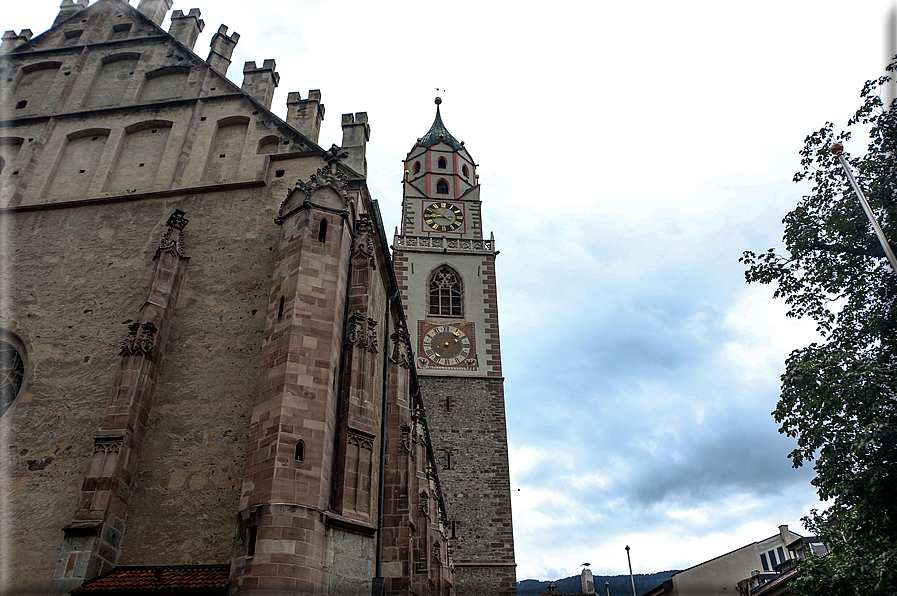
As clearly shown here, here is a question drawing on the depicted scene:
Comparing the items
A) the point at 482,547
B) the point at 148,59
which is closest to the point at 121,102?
the point at 148,59

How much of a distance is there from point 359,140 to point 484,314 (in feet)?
65.4

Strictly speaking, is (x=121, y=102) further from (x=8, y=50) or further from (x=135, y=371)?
(x=135, y=371)

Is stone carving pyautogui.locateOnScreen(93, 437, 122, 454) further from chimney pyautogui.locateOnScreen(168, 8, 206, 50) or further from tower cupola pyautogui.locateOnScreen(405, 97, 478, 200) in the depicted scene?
tower cupola pyautogui.locateOnScreen(405, 97, 478, 200)

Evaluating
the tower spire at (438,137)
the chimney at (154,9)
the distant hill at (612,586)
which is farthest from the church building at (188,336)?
the distant hill at (612,586)

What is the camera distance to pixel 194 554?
33.6 ft

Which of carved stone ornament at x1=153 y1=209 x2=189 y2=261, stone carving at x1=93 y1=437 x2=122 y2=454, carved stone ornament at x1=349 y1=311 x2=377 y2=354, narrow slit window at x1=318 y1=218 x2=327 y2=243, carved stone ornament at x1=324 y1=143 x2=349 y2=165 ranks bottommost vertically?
stone carving at x1=93 y1=437 x2=122 y2=454

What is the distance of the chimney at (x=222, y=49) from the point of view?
57.0 ft

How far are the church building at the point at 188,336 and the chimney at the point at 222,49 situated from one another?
0.10 meters

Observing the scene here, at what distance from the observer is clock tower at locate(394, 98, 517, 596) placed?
27172mm

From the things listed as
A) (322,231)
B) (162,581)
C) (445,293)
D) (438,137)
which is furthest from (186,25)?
(438,137)

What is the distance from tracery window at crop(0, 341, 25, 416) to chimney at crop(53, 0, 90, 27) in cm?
1132

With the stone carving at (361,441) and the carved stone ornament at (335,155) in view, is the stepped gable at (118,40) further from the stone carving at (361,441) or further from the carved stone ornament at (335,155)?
the stone carving at (361,441)

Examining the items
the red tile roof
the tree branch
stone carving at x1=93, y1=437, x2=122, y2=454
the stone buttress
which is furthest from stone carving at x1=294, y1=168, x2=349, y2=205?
the tree branch

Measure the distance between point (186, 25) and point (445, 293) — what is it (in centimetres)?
1968
